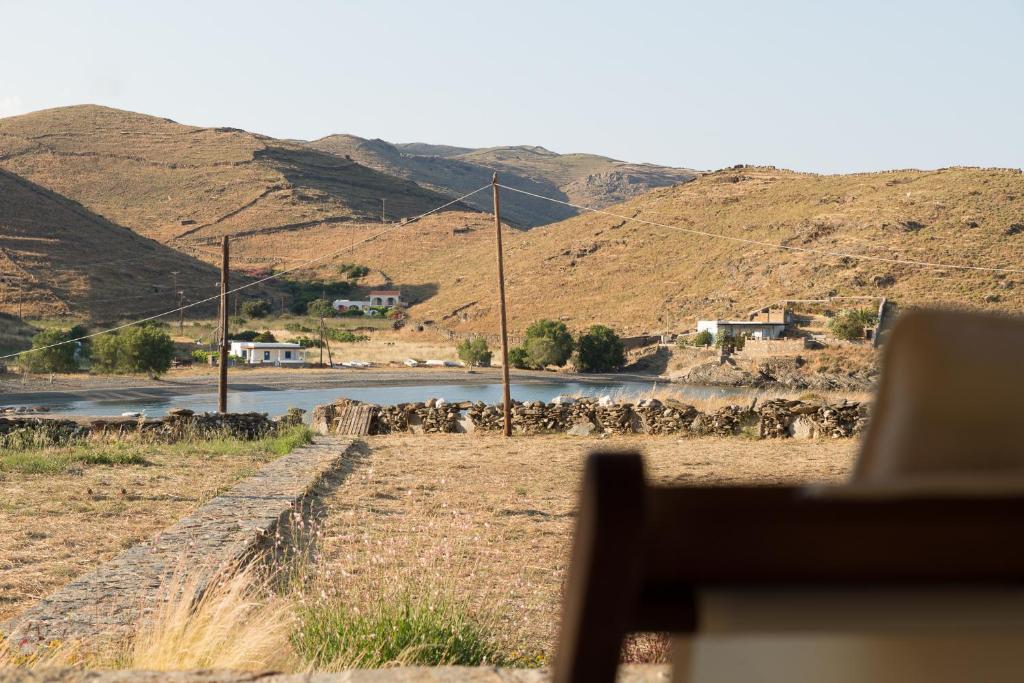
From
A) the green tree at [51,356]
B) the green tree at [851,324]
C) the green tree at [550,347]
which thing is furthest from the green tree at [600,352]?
the green tree at [51,356]

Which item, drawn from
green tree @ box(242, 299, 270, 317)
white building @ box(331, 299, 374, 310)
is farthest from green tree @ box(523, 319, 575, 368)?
green tree @ box(242, 299, 270, 317)

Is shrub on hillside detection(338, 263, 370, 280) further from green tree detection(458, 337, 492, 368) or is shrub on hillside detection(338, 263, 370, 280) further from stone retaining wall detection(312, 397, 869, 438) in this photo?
stone retaining wall detection(312, 397, 869, 438)

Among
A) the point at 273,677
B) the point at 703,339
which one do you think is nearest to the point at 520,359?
the point at 703,339

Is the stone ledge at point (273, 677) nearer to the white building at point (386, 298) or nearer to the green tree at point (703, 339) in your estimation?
the green tree at point (703, 339)

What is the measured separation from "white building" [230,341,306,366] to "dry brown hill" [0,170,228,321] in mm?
9607

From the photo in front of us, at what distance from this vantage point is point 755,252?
61875mm

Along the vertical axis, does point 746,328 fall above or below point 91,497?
above

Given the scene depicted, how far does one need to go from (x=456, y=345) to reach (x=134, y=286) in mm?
22816

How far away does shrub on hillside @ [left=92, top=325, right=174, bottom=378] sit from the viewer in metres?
50.7

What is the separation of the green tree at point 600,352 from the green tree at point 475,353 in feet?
20.2

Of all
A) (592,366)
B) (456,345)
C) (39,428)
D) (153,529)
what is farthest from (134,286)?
(153,529)

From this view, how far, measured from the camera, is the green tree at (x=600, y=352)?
5594 centimetres

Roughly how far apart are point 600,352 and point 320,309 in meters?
28.6

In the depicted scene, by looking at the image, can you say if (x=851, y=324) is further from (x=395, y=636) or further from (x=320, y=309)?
(x=395, y=636)
